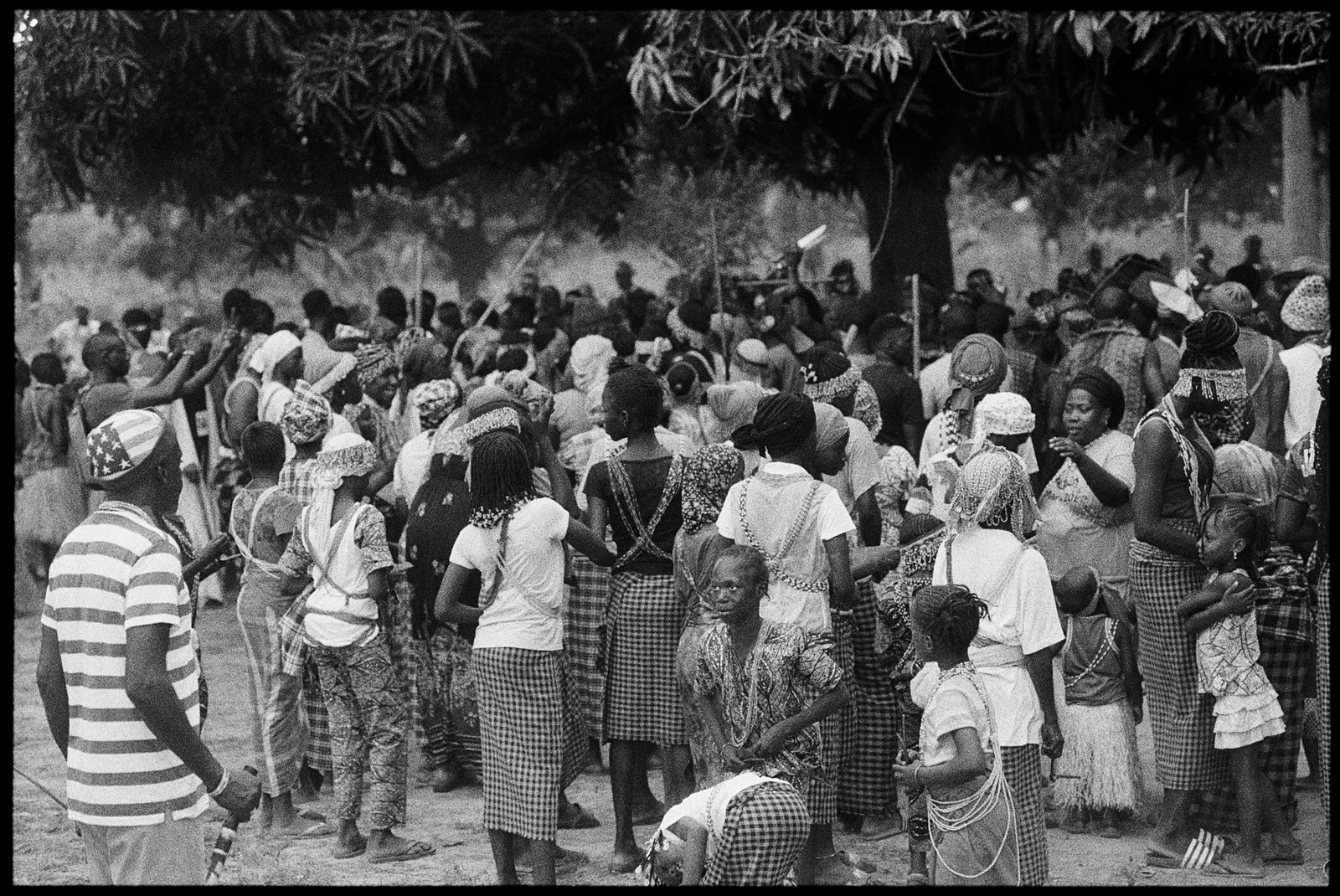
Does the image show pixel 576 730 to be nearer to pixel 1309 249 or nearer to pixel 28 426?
pixel 28 426

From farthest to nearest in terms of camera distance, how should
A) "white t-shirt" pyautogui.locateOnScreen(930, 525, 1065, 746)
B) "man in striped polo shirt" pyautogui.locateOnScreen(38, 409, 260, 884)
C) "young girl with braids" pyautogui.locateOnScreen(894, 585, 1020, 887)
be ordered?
1. "white t-shirt" pyautogui.locateOnScreen(930, 525, 1065, 746)
2. "young girl with braids" pyautogui.locateOnScreen(894, 585, 1020, 887)
3. "man in striped polo shirt" pyautogui.locateOnScreen(38, 409, 260, 884)

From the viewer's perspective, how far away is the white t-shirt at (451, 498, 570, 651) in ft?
19.5

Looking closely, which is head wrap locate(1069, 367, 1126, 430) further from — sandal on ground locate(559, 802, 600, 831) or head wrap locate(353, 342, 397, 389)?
head wrap locate(353, 342, 397, 389)


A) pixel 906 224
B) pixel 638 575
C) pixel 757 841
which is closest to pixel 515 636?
pixel 638 575

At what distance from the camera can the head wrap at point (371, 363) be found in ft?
28.8

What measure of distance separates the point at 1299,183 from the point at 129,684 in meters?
17.9

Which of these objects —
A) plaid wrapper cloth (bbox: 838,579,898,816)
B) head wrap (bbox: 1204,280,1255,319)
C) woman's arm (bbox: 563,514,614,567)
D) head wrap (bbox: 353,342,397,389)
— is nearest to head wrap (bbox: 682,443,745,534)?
woman's arm (bbox: 563,514,614,567)

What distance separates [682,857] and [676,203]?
694 inches

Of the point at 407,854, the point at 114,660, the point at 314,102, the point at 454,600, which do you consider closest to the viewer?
the point at 114,660

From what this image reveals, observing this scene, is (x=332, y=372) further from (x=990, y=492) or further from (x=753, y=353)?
(x=990, y=492)

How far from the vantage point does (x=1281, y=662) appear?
20.9ft

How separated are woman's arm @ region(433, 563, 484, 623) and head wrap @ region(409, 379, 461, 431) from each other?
63.8 inches

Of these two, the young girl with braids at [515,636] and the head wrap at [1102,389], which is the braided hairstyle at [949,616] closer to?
the young girl with braids at [515,636]

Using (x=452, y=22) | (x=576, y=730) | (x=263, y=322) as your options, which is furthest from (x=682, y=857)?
(x=452, y=22)
